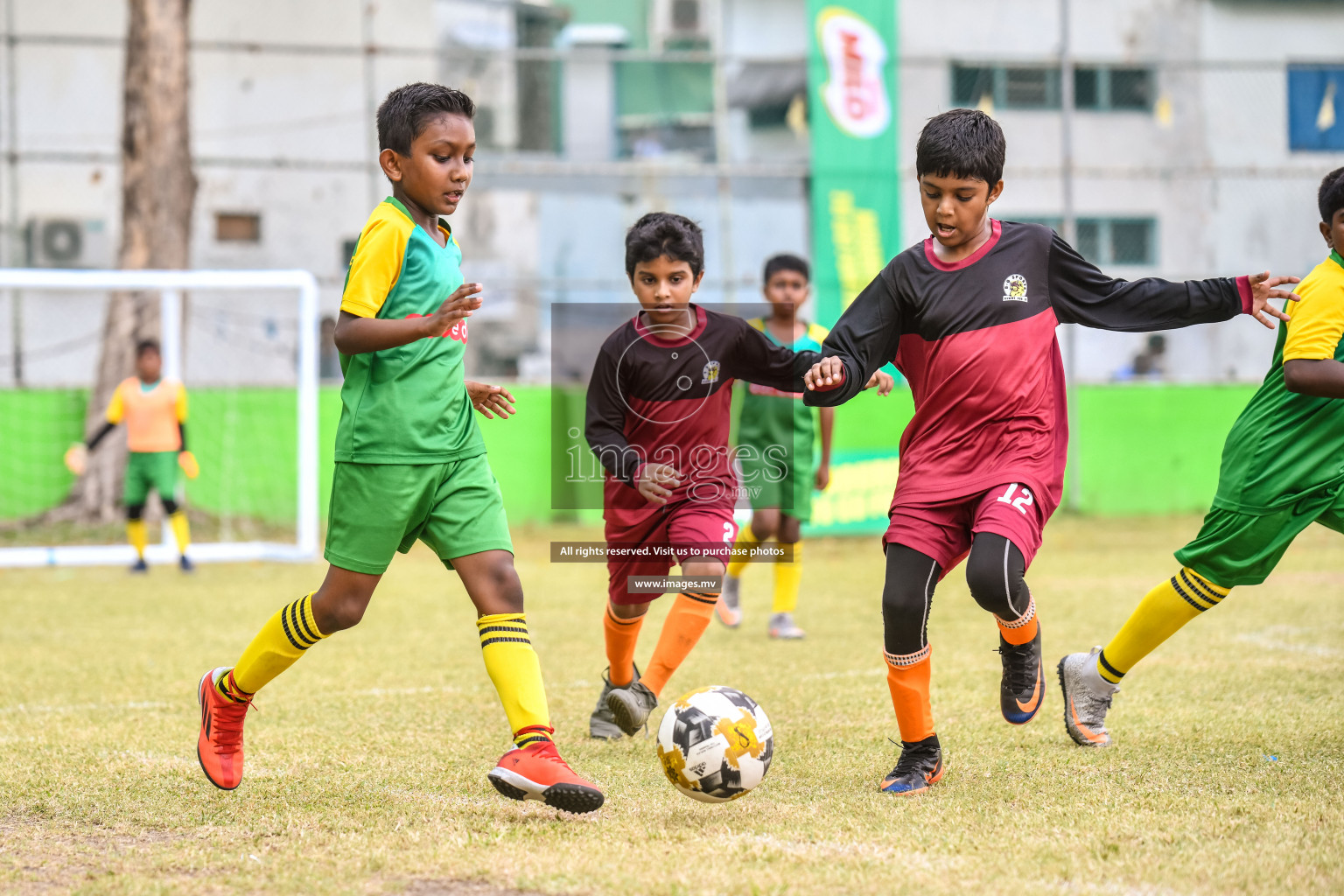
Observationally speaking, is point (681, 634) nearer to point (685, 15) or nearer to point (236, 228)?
point (236, 228)

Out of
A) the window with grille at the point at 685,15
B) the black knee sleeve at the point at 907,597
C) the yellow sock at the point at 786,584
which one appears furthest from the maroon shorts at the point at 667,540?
the window with grille at the point at 685,15

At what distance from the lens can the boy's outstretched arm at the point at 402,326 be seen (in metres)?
3.34

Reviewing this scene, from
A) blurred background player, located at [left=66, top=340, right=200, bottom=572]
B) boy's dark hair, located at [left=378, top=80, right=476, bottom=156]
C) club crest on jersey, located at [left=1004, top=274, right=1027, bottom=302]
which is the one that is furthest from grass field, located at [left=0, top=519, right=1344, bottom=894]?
blurred background player, located at [left=66, top=340, right=200, bottom=572]

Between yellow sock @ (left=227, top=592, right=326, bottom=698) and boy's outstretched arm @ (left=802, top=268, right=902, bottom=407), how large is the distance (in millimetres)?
1528

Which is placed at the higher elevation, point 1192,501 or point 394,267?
point 394,267

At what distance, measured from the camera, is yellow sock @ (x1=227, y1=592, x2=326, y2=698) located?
3.63 metres

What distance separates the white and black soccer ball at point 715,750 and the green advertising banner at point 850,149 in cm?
1095

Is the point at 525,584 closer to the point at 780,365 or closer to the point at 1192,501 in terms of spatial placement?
the point at 780,365

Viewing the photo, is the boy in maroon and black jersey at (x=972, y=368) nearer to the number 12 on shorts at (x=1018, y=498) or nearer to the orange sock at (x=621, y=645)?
the number 12 on shorts at (x=1018, y=498)

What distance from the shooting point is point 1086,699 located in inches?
167

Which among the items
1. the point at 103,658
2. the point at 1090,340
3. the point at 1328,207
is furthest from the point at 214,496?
the point at 1328,207

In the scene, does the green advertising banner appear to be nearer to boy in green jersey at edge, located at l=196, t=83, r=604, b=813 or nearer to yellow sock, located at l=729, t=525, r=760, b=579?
yellow sock, located at l=729, t=525, r=760, b=579

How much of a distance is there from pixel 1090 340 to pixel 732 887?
512 inches

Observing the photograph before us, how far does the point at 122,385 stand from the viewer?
10703 millimetres
